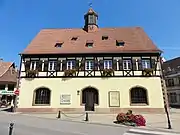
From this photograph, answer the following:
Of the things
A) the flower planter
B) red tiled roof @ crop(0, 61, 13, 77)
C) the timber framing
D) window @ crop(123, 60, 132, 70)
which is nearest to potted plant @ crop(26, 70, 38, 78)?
the timber framing

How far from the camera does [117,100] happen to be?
67.5 feet

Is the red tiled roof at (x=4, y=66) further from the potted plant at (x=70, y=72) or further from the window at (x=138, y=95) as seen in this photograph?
the window at (x=138, y=95)

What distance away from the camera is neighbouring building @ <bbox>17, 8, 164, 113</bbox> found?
2070cm

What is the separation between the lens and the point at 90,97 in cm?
2144

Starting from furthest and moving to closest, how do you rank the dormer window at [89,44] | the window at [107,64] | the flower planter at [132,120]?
the dormer window at [89,44] → the window at [107,64] → the flower planter at [132,120]

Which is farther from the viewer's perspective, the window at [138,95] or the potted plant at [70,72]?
the potted plant at [70,72]

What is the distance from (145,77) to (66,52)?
376 inches

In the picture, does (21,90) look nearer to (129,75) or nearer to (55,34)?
(55,34)

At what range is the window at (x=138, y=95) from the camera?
2086 cm

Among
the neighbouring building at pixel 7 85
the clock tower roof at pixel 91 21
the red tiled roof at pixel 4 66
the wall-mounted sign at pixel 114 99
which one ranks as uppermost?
the clock tower roof at pixel 91 21

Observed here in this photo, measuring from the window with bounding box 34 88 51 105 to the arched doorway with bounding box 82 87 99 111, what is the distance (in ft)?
13.2

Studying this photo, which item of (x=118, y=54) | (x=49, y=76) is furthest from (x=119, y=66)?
(x=49, y=76)

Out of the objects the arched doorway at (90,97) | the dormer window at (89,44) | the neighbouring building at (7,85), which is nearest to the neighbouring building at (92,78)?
the arched doorway at (90,97)

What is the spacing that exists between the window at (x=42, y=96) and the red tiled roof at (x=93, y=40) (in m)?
4.63
